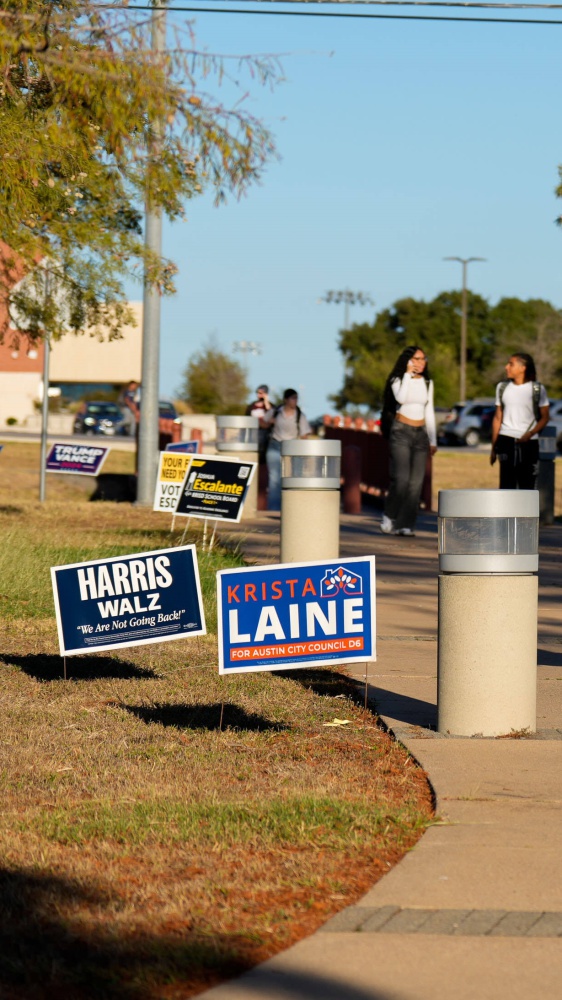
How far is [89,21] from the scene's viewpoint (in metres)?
8.90

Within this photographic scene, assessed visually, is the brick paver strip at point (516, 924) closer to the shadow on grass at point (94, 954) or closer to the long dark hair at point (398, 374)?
the shadow on grass at point (94, 954)

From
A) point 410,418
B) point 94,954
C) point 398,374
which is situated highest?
point 398,374

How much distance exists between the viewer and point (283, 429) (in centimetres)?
1912

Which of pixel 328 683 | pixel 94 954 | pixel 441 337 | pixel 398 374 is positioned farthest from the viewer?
pixel 441 337

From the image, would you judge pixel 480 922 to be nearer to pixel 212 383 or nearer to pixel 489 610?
pixel 489 610

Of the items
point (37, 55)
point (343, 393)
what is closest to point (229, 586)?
point (37, 55)

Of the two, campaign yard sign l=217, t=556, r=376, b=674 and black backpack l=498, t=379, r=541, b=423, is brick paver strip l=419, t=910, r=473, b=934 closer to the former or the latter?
campaign yard sign l=217, t=556, r=376, b=674

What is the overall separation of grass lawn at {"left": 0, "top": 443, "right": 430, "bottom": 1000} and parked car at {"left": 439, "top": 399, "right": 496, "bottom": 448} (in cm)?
5387

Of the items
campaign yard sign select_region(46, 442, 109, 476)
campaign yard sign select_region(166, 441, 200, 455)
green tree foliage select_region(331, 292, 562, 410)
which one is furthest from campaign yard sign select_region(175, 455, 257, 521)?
green tree foliage select_region(331, 292, 562, 410)

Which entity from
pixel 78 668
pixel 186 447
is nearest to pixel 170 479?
pixel 186 447

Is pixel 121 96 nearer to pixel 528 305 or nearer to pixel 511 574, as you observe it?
pixel 511 574

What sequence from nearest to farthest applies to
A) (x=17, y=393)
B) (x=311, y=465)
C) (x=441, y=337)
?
(x=311, y=465)
(x=17, y=393)
(x=441, y=337)

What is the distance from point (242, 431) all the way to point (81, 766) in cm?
1325

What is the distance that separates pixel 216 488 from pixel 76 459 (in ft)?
23.0
